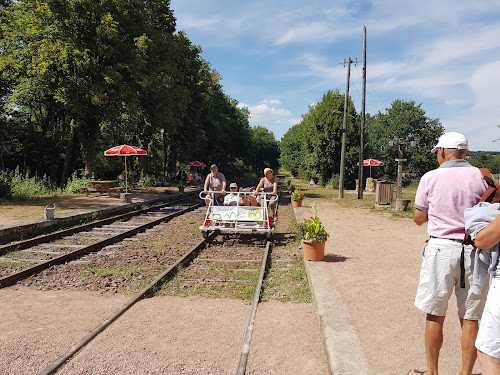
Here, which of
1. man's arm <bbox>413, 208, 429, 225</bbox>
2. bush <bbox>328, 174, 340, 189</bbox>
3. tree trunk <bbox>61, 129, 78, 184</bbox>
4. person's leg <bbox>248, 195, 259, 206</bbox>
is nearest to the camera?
man's arm <bbox>413, 208, 429, 225</bbox>

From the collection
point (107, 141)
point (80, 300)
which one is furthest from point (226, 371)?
point (107, 141)

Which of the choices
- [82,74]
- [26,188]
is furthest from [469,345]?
[82,74]

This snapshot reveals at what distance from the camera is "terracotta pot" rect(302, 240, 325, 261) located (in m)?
7.42

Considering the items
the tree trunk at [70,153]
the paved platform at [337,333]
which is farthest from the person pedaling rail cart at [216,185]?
the tree trunk at [70,153]

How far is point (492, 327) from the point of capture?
6.89 ft

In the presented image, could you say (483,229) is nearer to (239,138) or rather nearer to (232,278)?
(232,278)

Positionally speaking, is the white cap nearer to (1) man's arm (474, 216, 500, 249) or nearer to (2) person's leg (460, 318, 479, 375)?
(1) man's arm (474, 216, 500, 249)

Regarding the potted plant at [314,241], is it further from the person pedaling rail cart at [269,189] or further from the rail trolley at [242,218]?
the person pedaling rail cart at [269,189]

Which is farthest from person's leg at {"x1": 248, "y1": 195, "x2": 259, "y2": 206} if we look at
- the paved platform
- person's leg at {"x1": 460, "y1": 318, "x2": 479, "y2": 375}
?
person's leg at {"x1": 460, "y1": 318, "x2": 479, "y2": 375}

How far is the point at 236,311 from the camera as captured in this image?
5117 millimetres

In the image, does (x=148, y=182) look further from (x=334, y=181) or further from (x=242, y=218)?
(x=242, y=218)

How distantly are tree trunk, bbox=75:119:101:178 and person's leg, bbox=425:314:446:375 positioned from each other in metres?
23.6

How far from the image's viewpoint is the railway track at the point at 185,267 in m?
5.01

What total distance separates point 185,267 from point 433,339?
16.9 feet
